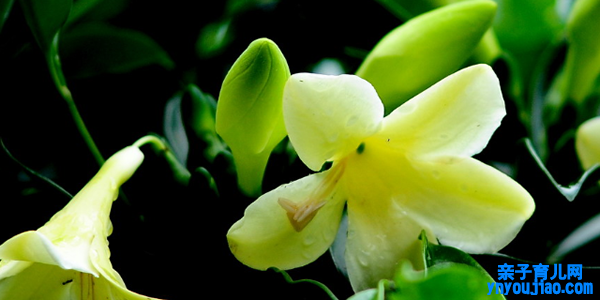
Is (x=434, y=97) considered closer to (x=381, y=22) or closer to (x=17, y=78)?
(x=381, y=22)

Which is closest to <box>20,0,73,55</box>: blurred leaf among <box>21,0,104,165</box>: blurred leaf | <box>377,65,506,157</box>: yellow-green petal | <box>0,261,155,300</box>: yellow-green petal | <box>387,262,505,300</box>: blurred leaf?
<box>21,0,104,165</box>: blurred leaf

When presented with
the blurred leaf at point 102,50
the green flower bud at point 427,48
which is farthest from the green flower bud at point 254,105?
the blurred leaf at point 102,50

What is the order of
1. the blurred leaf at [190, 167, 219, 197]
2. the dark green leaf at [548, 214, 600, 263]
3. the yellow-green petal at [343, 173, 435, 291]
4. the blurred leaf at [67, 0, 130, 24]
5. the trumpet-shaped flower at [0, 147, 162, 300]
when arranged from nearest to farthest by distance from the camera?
the trumpet-shaped flower at [0, 147, 162, 300] → the yellow-green petal at [343, 173, 435, 291] → the blurred leaf at [190, 167, 219, 197] → the dark green leaf at [548, 214, 600, 263] → the blurred leaf at [67, 0, 130, 24]

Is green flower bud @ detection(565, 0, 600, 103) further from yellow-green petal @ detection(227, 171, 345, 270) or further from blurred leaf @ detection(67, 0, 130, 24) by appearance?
blurred leaf @ detection(67, 0, 130, 24)

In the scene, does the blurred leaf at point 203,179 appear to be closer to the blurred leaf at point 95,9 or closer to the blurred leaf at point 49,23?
the blurred leaf at point 49,23

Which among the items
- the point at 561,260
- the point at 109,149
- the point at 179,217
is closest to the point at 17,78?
the point at 109,149

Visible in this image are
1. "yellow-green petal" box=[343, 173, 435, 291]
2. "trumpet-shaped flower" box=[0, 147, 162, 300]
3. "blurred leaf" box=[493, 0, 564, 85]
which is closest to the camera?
"trumpet-shaped flower" box=[0, 147, 162, 300]

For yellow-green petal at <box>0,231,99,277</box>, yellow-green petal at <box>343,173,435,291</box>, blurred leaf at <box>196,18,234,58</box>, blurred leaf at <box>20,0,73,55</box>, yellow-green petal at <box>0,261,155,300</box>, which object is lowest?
yellow-green petal at <box>343,173,435,291</box>

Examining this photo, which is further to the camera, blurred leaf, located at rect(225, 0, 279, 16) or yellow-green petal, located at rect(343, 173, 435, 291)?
blurred leaf, located at rect(225, 0, 279, 16)

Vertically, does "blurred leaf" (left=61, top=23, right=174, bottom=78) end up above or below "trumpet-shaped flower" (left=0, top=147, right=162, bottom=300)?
above
